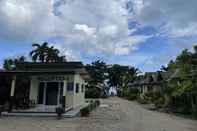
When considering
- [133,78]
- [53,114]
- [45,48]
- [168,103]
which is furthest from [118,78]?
[53,114]

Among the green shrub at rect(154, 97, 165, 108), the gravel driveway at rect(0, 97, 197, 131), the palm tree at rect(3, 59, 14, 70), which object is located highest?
the palm tree at rect(3, 59, 14, 70)

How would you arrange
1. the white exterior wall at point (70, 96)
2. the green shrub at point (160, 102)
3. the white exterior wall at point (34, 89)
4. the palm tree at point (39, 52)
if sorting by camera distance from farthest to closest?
the palm tree at point (39, 52), the green shrub at point (160, 102), the white exterior wall at point (34, 89), the white exterior wall at point (70, 96)

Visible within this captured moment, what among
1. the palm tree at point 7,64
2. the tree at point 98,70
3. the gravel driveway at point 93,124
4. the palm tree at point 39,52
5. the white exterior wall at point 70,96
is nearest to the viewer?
the gravel driveway at point 93,124

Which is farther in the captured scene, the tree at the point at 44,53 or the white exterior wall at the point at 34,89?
the tree at the point at 44,53

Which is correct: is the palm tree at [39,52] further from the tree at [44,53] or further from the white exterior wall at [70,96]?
the white exterior wall at [70,96]

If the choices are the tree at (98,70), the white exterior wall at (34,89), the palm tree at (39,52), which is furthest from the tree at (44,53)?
the white exterior wall at (34,89)

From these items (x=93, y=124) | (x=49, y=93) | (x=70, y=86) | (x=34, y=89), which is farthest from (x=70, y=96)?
(x=93, y=124)

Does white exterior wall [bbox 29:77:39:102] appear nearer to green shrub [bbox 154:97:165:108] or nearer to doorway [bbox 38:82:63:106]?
doorway [bbox 38:82:63:106]

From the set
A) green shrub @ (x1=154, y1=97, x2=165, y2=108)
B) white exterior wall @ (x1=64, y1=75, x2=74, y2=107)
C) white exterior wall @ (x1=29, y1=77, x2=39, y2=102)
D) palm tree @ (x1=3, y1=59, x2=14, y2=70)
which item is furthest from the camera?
palm tree @ (x1=3, y1=59, x2=14, y2=70)

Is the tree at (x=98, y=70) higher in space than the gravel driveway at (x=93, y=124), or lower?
higher

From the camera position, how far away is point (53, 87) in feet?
73.6

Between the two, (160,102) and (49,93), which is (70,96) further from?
(160,102)

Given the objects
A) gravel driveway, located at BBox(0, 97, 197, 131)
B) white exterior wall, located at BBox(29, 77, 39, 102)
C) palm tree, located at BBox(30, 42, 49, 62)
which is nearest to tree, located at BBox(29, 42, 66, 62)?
palm tree, located at BBox(30, 42, 49, 62)

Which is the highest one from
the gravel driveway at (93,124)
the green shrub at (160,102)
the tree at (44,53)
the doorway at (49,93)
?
the tree at (44,53)
